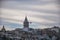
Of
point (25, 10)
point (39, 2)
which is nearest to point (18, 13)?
point (25, 10)

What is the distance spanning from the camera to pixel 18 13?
2807 millimetres

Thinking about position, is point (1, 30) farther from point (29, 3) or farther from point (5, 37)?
point (29, 3)

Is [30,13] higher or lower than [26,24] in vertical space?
higher

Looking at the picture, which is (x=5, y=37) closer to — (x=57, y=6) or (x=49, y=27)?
(x=49, y=27)

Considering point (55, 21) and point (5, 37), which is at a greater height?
point (55, 21)

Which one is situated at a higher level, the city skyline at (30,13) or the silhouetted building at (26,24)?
the city skyline at (30,13)

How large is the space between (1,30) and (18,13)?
20.6 inches

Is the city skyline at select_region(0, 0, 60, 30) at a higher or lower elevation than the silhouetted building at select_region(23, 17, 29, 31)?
higher

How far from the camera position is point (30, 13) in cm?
279

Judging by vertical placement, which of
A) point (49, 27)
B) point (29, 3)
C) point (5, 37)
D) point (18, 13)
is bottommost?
point (5, 37)

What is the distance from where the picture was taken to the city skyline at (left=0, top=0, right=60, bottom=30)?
2744 mm

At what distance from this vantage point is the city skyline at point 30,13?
2.74m

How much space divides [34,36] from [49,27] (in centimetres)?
37

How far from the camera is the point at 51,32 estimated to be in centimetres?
269
